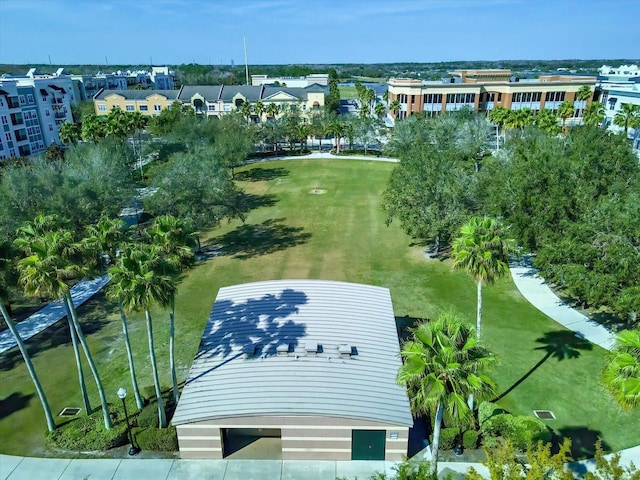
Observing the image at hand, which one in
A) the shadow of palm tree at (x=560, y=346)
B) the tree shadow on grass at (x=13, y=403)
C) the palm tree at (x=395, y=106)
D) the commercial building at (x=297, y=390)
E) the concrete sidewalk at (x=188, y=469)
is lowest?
the tree shadow on grass at (x=13, y=403)

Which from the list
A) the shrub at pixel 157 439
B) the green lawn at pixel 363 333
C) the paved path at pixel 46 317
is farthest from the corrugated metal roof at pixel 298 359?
the paved path at pixel 46 317

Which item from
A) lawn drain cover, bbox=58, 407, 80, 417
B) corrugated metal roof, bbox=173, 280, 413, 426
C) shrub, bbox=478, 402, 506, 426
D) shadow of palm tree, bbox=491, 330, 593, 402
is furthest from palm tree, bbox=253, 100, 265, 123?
shrub, bbox=478, 402, 506, 426

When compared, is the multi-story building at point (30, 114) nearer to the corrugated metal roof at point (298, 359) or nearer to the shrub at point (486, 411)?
the corrugated metal roof at point (298, 359)

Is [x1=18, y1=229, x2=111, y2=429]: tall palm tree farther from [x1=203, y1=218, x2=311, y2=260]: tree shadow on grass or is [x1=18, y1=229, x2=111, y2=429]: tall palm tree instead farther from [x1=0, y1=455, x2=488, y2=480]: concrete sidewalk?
[x1=203, y1=218, x2=311, y2=260]: tree shadow on grass

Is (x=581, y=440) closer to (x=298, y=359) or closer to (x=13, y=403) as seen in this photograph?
(x=298, y=359)

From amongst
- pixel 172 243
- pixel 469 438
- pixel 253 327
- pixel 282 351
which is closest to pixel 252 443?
pixel 282 351

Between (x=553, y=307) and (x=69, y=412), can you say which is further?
(x=553, y=307)
